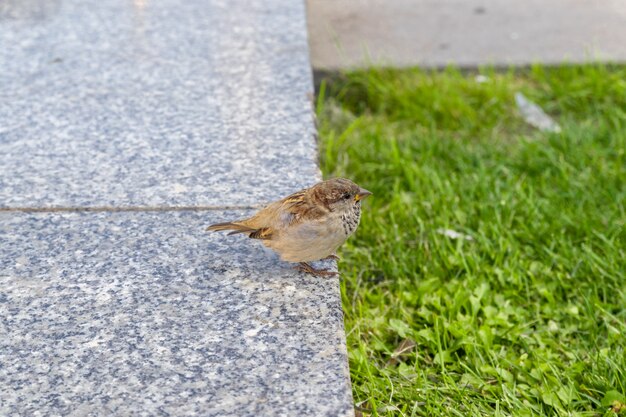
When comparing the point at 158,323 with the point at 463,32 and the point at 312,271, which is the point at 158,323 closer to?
the point at 312,271

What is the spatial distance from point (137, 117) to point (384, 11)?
110 inches

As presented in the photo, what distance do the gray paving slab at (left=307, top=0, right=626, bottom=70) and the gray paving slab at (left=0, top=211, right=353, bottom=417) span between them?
251 centimetres

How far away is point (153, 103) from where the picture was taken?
3.96m

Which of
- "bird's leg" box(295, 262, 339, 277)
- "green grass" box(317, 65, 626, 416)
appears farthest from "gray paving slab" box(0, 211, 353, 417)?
"green grass" box(317, 65, 626, 416)

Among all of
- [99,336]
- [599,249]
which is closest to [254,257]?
[99,336]

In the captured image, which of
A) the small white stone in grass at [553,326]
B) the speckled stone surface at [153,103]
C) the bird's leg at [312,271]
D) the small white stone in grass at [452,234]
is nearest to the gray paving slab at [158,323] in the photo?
the bird's leg at [312,271]

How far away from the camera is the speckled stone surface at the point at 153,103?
327 cm

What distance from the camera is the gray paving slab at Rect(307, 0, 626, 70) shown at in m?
5.29

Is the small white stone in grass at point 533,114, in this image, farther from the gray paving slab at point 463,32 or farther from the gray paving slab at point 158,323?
the gray paving slab at point 158,323

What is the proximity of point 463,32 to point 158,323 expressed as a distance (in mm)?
3824

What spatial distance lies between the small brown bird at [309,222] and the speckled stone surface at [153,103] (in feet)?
1.45

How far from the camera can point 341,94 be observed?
5031 millimetres

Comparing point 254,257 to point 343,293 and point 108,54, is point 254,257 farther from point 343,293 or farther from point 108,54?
point 108,54

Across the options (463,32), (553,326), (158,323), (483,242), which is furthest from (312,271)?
(463,32)
